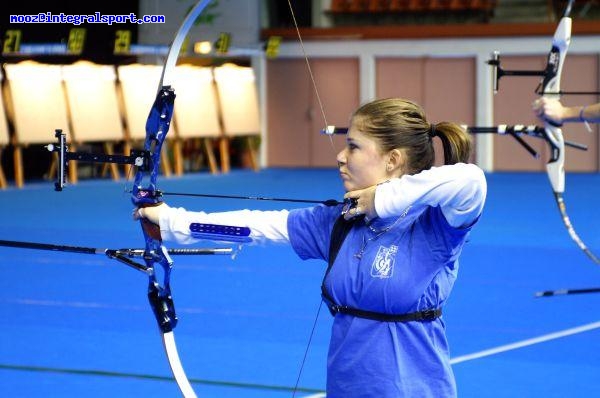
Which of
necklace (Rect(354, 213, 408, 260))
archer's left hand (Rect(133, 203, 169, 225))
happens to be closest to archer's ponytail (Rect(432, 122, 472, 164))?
necklace (Rect(354, 213, 408, 260))

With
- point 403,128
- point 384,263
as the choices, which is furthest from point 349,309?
point 403,128

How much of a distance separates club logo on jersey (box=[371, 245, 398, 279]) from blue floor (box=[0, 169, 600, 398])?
1979 millimetres

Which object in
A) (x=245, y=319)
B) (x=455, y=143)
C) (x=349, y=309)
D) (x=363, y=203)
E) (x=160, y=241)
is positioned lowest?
(x=245, y=319)

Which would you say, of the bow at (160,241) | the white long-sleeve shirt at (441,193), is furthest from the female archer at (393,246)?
the bow at (160,241)

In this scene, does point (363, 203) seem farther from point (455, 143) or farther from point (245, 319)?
point (245, 319)

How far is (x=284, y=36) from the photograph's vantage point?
18.1 metres

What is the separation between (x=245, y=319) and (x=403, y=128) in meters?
3.45

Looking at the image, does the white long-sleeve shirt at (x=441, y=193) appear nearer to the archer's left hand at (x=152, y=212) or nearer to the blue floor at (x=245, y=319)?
the archer's left hand at (x=152, y=212)

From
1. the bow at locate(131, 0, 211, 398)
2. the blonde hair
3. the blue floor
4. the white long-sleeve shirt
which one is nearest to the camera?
the white long-sleeve shirt

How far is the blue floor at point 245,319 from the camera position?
14.4 ft

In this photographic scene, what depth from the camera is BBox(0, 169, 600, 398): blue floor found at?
438 centimetres

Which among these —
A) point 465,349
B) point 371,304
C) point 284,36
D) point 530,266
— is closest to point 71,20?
point 284,36

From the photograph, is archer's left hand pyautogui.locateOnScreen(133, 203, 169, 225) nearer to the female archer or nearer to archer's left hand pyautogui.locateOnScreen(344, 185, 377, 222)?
the female archer

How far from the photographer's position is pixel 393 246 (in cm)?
225
